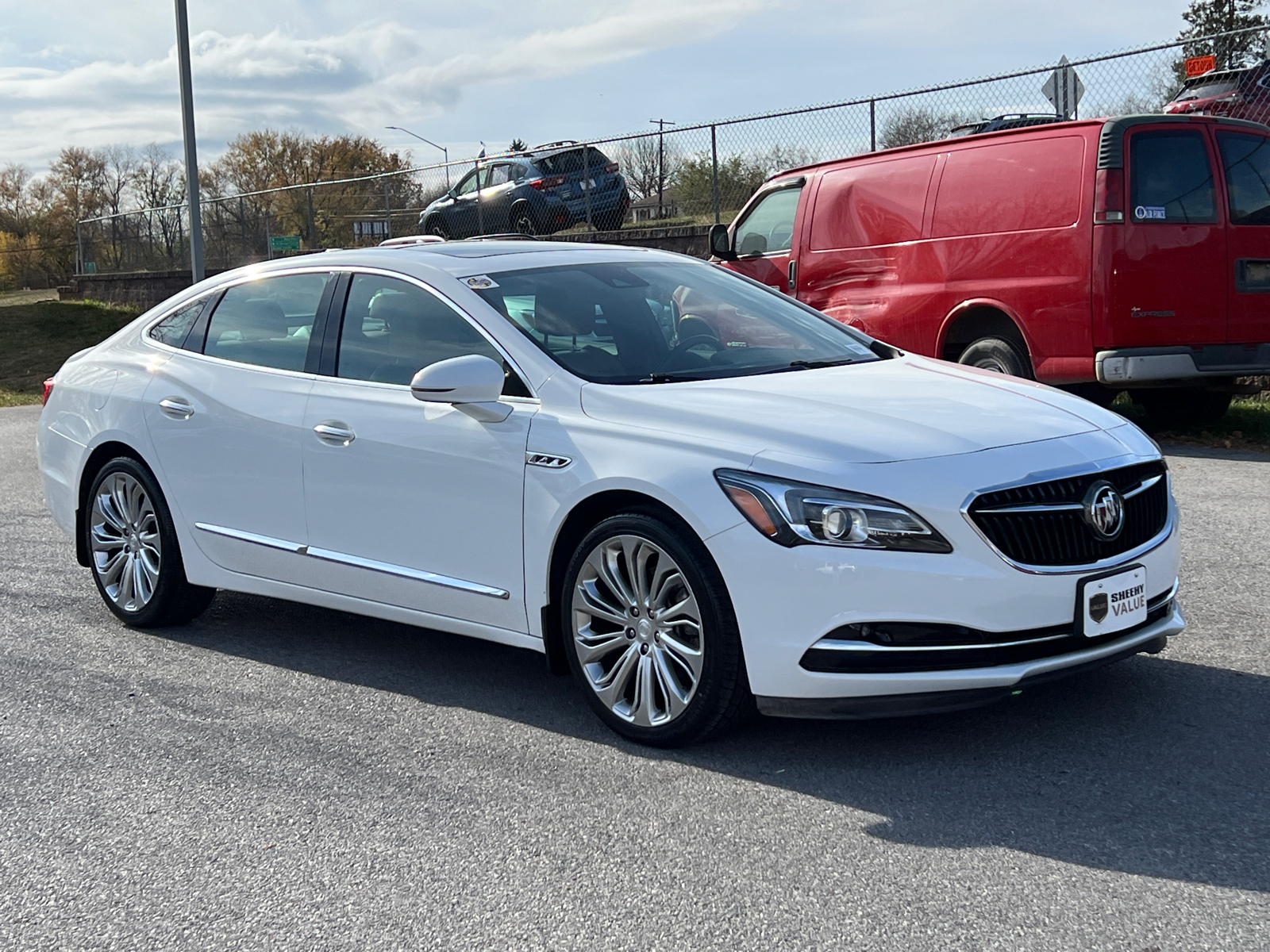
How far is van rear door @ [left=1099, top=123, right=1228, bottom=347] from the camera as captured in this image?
9.58m

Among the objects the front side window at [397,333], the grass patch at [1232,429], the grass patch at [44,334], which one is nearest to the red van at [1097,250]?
the grass patch at [1232,429]

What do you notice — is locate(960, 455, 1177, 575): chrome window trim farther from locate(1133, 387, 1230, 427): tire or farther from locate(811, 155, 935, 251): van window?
locate(1133, 387, 1230, 427): tire

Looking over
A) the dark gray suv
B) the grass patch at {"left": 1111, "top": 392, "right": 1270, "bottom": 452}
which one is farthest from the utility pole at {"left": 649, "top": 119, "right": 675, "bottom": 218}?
the grass patch at {"left": 1111, "top": 392, "right": 1270, "bottom": 452}

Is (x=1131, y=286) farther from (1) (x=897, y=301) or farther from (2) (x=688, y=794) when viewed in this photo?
(2) (x=688, y=794)

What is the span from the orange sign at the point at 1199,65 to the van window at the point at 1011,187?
5.85 m

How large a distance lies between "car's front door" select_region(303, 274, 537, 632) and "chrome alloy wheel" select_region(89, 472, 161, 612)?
3.92ft

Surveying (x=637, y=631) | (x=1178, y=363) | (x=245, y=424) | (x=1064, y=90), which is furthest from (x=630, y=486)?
(x=1064, y=90)

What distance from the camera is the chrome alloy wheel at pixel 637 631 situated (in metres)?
4.22

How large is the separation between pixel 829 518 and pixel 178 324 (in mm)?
3560

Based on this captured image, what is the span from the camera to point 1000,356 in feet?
34.3

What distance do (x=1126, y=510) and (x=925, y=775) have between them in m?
1.01

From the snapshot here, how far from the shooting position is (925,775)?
401 centimetres

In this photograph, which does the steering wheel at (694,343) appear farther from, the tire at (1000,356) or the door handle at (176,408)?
the tire at (1000,356)

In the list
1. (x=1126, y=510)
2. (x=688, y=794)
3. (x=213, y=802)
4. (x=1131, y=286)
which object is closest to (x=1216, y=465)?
(x=1131, y=286)
